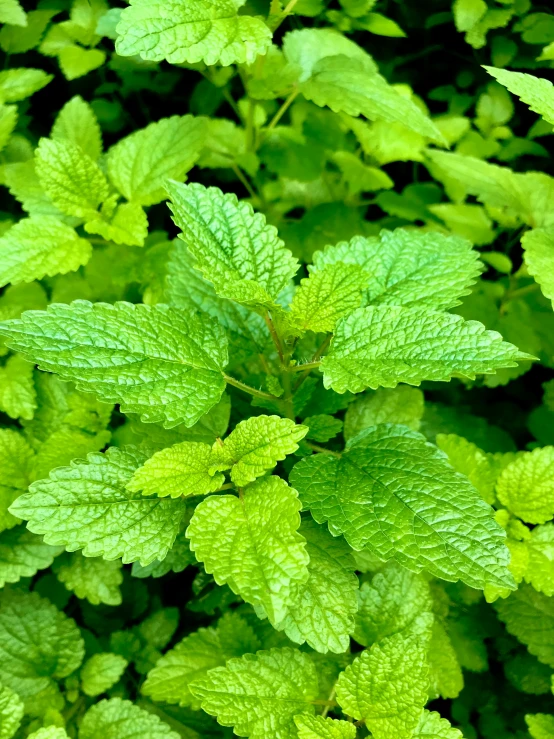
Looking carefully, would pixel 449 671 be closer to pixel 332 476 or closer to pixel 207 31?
pixel 332 476

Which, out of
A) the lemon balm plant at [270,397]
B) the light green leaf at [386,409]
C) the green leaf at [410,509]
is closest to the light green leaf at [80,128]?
the lemon balm plant at [270,397]

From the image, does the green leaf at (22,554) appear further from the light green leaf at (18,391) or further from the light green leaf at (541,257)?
the light green leaf at (541,257)

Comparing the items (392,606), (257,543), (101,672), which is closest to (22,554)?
(101,672)

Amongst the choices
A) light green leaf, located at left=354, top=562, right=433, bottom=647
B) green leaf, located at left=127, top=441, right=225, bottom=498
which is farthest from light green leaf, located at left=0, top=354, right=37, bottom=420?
light green leaf, located at left=354, top=562, right=433, bottom=647

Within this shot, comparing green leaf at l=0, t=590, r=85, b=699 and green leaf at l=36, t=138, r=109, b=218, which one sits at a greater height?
green leaf at l=36, t=138, r=109, b=218

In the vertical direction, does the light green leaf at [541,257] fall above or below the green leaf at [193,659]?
above

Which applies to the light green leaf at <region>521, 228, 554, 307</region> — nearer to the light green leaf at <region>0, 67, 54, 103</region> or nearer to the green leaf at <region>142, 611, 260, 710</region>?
the green leaf at <region>142, 611, 260, 710</region>
